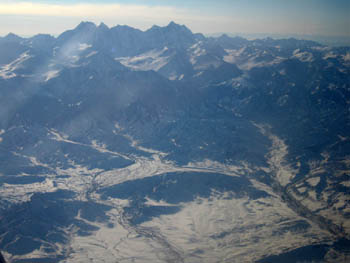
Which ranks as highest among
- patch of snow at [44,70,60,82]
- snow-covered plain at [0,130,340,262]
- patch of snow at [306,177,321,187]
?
patch of snow at [44,70,60,82]

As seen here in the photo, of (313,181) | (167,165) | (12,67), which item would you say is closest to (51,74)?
(12,67)

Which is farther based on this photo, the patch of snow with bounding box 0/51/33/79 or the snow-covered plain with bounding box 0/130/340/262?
the patch of snow with bounding box 0/51/33/79

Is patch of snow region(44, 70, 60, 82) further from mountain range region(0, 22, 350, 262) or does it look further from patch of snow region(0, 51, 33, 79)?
patch of snow region(0, 51, 33, 79)

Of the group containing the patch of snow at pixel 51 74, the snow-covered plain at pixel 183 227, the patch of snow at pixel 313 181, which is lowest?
the snow-covered plain at pixel 183 227

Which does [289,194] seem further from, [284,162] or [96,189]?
[96,189]

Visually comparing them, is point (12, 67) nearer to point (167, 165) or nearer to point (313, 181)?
point (167, 165)

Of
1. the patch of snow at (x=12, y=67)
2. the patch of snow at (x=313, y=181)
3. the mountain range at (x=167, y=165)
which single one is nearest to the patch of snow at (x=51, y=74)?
the mountain range at (x=167, y=165)

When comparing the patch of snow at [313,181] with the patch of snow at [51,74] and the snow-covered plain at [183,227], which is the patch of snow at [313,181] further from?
the patch of snow at [51,74]

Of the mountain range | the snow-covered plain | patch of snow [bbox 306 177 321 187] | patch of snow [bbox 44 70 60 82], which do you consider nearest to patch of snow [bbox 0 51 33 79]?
the mountain range

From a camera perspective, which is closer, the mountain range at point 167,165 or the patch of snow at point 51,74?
the mountain range at point 167,165
